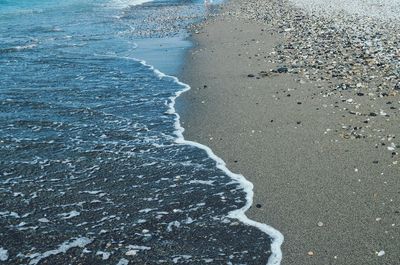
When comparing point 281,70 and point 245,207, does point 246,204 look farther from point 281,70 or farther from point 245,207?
point 281,70

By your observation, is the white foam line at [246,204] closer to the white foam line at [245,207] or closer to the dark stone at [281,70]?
the white foam line at [245,207]

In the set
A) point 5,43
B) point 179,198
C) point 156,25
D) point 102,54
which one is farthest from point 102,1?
point 179,198

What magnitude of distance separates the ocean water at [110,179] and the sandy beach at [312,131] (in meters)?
0.50

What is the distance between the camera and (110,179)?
779cm

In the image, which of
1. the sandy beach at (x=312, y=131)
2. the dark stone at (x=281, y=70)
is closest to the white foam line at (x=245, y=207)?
the sandy beach at (x=312, y=131)

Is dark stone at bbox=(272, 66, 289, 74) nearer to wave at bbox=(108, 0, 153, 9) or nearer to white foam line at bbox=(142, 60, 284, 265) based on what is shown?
white foam line at bbox=(142, 60, 284, 265)

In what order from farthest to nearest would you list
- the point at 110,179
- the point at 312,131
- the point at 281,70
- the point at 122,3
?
the point at 122,3 < the point at 281,70 < the point at 312,131 < the point at 110,179

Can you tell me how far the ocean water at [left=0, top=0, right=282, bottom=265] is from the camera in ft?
19.4

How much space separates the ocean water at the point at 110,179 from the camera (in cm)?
590

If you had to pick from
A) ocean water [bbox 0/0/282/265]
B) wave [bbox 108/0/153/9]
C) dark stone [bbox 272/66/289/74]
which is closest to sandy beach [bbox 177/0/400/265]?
dark stone [bbox 272/66/289/74]

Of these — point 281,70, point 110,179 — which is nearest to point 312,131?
point 110,179

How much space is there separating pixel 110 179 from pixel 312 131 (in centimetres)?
454

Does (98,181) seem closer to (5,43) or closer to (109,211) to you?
(109,211)

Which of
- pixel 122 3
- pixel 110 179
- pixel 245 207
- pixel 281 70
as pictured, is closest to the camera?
pixel 245 207
